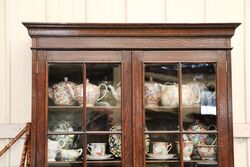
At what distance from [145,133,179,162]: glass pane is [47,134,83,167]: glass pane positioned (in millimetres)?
330

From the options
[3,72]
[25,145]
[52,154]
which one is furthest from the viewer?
[3,72]

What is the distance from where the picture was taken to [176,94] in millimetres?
1899

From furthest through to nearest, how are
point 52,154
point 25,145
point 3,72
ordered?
point 3,72 < point 25,145 < point 52,154

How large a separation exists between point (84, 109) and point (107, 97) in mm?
131

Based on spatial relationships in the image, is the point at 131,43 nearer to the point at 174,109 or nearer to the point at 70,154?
the point at 174,109

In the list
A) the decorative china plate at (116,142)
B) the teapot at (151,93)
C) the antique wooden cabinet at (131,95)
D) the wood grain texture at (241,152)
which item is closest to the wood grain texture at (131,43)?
the antique wooden cabinet at (131,95)

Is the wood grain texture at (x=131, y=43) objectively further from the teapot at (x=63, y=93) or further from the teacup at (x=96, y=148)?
the teacup at (x=96, y=148)
